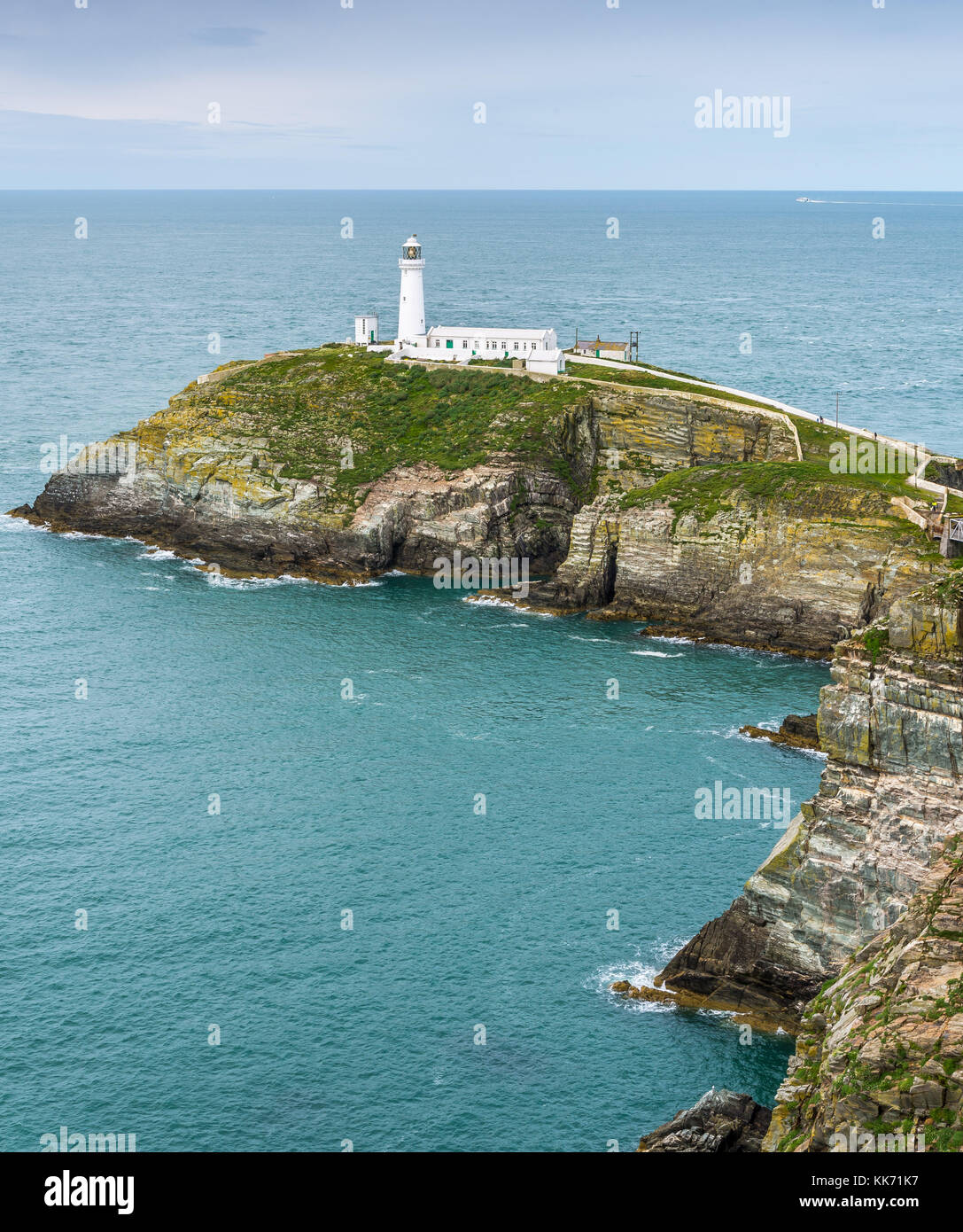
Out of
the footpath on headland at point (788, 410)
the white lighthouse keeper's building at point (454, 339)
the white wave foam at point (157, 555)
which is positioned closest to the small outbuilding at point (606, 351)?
the footpath on headland at point (788, 410)

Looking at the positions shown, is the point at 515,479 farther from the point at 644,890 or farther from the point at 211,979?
the point at 211,979

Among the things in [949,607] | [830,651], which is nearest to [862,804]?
[949,607]

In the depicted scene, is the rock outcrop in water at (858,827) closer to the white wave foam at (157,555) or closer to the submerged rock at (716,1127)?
the submerged rock at (716,1127)

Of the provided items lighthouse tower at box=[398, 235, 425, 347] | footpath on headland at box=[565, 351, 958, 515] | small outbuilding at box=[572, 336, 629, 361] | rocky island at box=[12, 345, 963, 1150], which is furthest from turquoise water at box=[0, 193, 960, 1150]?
small outbuilding at box=[572, 336, 629, 361]

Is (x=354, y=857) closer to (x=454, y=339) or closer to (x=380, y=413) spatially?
(x=380, y=413)

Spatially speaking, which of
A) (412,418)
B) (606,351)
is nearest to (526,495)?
(412,418)
